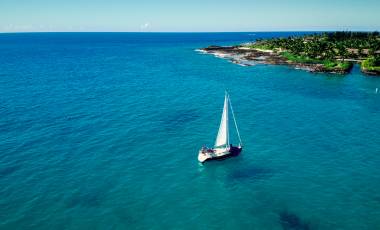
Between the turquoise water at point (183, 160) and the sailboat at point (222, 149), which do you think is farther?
the sailboat at point (222, 149)

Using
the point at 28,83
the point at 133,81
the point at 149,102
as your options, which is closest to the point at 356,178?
the point at 149,102

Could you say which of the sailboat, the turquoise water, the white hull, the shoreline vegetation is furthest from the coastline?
the white hull

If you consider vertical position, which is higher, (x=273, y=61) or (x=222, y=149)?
(x=273, y=61)

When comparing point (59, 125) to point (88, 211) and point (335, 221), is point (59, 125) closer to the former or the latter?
point (88, 211)

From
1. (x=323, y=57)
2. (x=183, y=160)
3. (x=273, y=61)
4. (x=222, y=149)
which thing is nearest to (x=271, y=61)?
(x=273, y=61)

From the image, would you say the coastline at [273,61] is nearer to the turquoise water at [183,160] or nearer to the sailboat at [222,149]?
the turquoise water at [183,160]

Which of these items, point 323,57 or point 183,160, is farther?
point 323,57

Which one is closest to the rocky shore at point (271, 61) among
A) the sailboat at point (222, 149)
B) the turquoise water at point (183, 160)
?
the turquoise water at point (183, 160)

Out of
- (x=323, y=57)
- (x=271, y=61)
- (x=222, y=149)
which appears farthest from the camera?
(x=271, y=61)

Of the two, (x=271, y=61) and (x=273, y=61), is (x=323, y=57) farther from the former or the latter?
(x=271, y=61)
